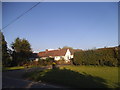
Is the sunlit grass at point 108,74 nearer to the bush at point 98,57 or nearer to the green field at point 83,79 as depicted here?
the green field at point 83,79

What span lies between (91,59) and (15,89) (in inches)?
734

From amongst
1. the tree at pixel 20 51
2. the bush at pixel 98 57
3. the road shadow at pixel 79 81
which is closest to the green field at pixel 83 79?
the road shadow at pixel 79 81

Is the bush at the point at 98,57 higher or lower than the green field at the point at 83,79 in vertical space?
higher

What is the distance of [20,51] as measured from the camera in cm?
3447

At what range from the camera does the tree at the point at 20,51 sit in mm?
34219

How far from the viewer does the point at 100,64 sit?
77.7 ft

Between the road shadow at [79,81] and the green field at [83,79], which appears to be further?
the green field at [83,79]

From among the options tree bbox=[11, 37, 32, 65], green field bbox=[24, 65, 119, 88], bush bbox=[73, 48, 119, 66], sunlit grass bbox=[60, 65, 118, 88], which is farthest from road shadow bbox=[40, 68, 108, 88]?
tree bbox=[11, 37, 32, 65]

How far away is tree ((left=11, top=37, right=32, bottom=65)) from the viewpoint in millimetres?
34219

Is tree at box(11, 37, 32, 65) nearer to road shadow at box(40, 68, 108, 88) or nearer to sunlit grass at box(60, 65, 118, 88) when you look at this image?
sunlit grass at box(60, 65, 118, 88)

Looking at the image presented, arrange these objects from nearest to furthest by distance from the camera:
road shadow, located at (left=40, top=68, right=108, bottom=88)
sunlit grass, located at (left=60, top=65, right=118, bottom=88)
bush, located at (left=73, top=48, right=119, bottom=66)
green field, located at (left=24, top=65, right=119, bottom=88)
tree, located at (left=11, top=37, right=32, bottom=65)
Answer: road shadow, located at (left=40, top=68, right=108, bottom=88) < green field, located at (left=24, top=65, right=119, bottom=88) < sunlit grass, located at (left=60, top=65, right=118, bottom=88) < bush, located at (left=73, top=48, right=119, bottom=66) < tree, located at (left=11, top=37, right=32, bottom=65)

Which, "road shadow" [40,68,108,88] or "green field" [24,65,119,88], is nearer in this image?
"road shadow" [40,68,108,88]

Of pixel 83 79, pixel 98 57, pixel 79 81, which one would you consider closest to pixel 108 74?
pixel 83 79

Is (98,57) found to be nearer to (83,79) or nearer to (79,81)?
(83,79)
